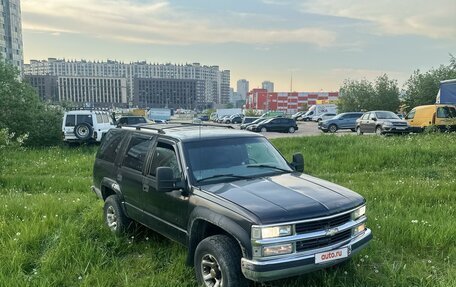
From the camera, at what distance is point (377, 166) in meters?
12.1

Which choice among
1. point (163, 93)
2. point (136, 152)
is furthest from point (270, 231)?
point (163, 93)

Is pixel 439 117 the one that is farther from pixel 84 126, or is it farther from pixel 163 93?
pixel 163 93

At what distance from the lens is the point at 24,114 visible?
67.8 feet

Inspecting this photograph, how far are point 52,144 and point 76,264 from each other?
1868cm

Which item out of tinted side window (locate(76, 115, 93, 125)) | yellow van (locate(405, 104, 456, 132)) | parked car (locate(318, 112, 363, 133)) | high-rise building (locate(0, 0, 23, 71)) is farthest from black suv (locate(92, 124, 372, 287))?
high-rise building (locate(0, 0, 23, 71))

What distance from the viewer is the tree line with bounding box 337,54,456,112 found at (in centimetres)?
4253

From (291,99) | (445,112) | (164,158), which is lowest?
(164,158)

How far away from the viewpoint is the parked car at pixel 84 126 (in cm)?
1931

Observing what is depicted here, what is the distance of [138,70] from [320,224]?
15129cm

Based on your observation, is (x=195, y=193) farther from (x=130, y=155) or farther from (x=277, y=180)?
(x=130, y=155)

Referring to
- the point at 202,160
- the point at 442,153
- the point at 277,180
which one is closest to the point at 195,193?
the point at 202,160

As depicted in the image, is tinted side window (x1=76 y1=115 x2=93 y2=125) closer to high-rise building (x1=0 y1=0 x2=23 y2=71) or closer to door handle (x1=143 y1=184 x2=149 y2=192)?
door handle (x1=143 y1=184 x2=149 y2=192)

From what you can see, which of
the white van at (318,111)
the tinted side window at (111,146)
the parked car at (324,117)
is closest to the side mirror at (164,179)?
the tinted side window at (111,146)

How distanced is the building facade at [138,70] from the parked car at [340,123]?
10124cm
